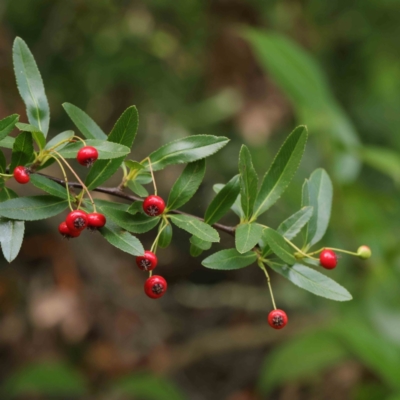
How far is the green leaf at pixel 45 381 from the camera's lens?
2344 millimetres

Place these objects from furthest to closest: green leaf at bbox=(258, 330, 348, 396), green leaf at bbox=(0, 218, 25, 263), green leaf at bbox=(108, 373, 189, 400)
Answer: green leaf at bbox=(108, 373, 189, 400) → green leaf at bbox=(258, 330, 348, 396) → green leaf at bbox=(0, 218, 25, 263)

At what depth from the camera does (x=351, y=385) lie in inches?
95.2

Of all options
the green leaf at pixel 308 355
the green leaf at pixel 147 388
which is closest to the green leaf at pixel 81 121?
the green leaf at pixel 308 355

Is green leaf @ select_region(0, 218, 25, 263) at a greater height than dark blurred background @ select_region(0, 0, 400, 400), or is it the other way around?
green leaf @ select_region(0, 218, 25, 263)

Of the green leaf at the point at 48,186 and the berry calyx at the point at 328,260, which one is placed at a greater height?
→ the berry calyx at the point at 328,260

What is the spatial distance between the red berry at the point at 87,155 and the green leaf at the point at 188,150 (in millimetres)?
109

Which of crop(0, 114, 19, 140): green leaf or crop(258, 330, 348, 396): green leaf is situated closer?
crop(0, 114, 19, 140): green leaf

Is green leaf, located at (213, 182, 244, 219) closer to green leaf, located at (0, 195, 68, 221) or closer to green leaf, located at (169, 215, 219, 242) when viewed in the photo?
green leaf, located at (169, 215, 219, 242)

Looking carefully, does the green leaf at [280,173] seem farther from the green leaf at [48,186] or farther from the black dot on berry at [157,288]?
the green leaf at [48,186]

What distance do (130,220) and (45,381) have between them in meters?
1.97

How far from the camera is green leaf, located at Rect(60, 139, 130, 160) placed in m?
0.61

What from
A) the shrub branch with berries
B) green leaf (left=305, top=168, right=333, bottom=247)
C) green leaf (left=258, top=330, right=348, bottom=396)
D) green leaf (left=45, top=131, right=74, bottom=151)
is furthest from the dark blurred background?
green leaf (left=45, top=131, right=74, bottom=151)

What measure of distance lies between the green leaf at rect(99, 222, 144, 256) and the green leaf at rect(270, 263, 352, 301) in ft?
0.66

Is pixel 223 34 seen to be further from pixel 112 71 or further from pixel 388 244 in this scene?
pixel 388 244
